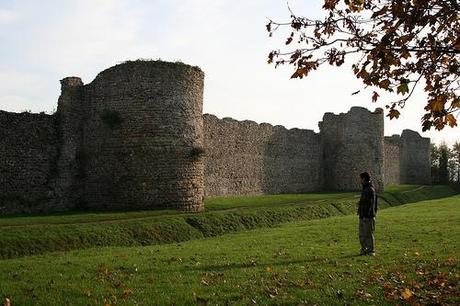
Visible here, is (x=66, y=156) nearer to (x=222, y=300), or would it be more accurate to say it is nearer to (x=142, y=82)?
(x=142, y=82)

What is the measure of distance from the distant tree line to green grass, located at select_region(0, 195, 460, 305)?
5883 centimetres

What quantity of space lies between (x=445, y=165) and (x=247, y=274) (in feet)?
227

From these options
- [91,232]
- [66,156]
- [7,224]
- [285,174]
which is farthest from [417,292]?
[285,174]

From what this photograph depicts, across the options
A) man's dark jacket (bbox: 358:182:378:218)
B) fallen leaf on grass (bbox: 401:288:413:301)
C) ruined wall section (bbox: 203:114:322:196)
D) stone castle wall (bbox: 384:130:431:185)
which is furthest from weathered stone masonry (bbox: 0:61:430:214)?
stone castle wall (bbox: 384:130:431:185)

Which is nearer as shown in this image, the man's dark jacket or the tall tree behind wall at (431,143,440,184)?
the man's dark jacket

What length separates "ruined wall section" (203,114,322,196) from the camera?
33406 mm

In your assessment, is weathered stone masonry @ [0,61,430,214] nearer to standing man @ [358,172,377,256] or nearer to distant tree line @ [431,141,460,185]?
standing man @ [358,172,377,256]

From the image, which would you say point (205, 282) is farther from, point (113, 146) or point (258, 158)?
point (258, 158)

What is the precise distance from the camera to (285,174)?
134 ft

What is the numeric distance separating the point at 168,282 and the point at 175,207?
42.3 feet

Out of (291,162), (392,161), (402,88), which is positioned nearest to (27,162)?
(402,88)

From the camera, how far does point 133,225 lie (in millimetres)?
19000

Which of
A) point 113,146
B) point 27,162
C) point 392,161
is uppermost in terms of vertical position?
point 392,161

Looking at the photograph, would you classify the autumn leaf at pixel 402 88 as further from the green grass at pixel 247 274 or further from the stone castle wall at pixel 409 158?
the stone castle wall at pixel 409 158
